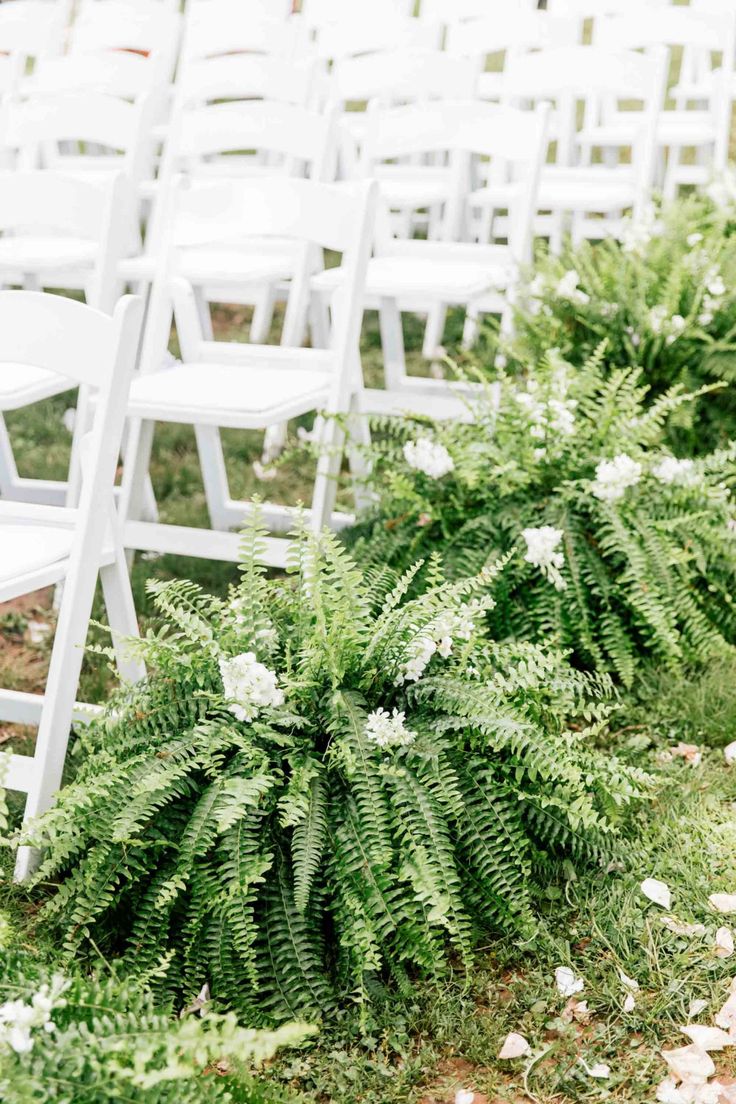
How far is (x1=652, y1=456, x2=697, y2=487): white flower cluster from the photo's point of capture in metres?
3.21

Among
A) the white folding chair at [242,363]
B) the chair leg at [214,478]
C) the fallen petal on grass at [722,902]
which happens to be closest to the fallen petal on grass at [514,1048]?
the fallen petal on grass at [722,902]

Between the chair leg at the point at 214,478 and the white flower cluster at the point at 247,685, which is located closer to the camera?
the white flower cluster at the point at 247,685

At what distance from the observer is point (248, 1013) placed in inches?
83.7

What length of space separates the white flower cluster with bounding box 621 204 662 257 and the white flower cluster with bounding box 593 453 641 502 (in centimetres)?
149

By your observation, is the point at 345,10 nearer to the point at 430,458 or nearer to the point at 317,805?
the point at 430,458

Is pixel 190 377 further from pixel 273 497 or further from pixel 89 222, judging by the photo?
pixel 273 497

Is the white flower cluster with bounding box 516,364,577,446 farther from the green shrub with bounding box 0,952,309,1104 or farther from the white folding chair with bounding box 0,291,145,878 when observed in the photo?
the green shrub with bounding box 0,952,309,1104

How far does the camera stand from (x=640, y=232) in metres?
4.51

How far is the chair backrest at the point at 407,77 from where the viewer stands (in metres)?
4.65

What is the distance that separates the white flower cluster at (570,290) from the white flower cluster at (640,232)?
1.19 feet

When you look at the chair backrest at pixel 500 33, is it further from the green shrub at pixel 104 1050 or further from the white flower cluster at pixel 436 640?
the green shrub at pixel 104 1050

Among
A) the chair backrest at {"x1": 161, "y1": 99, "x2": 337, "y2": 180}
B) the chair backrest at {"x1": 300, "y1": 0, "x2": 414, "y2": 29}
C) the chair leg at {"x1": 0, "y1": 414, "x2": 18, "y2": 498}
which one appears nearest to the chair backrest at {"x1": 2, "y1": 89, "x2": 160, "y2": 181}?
the chair backrest at {"x1": 161, "y1": 99, "x2": 337, "y2": 180}

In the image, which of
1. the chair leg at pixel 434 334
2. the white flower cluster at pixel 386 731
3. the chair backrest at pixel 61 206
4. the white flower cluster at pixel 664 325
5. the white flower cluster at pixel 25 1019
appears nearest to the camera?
the white flower cluster at pixel 25 1019

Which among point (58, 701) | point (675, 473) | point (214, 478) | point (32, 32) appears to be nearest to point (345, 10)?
point (32, 32)
